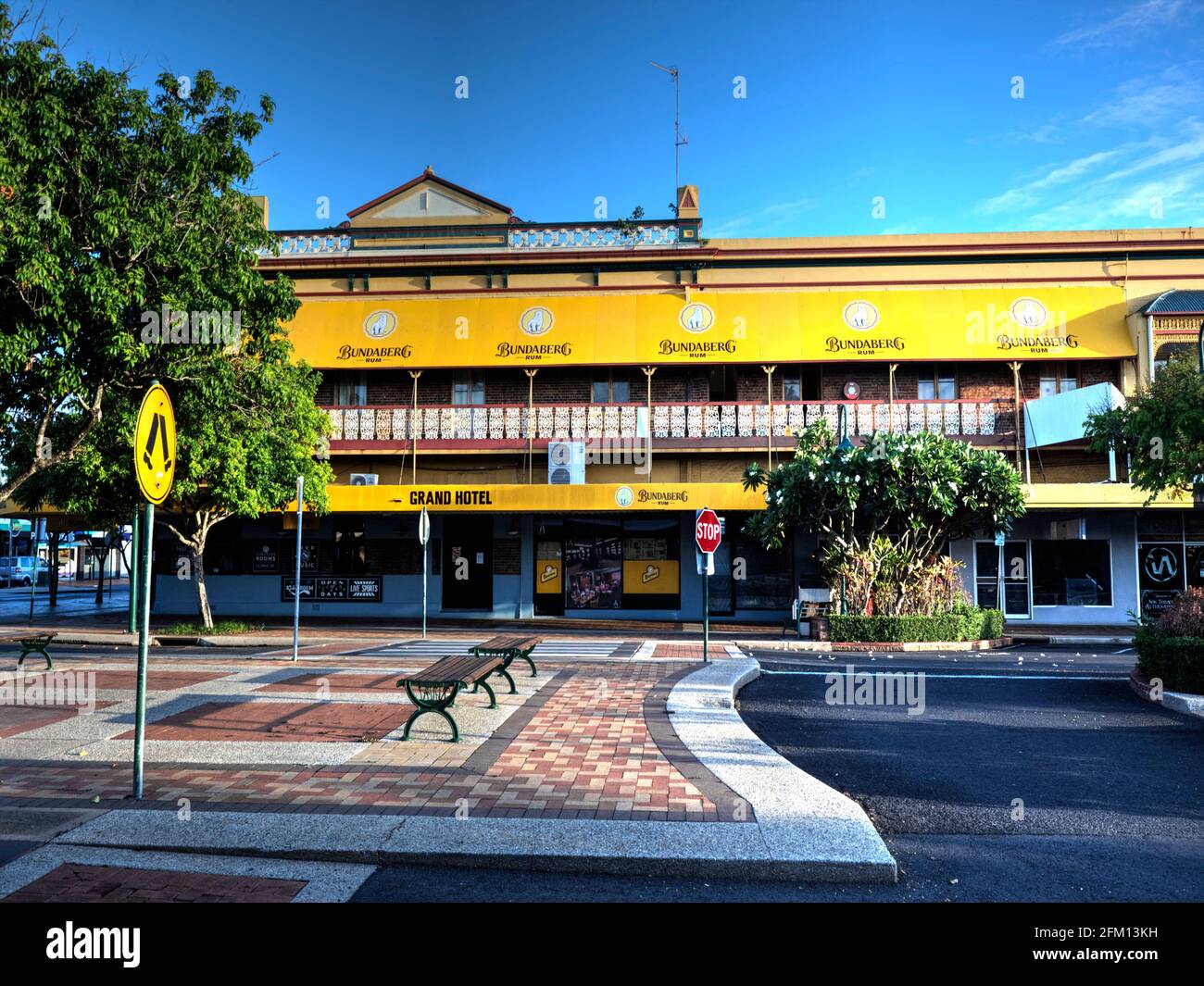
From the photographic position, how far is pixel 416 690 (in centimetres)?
1055

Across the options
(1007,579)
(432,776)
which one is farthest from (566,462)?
(432,776)

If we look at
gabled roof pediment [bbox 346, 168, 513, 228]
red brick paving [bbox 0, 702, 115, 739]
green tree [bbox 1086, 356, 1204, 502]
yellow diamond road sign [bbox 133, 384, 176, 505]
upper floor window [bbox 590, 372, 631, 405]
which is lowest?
red brick paving [bbox 0, 702, 115, 739]

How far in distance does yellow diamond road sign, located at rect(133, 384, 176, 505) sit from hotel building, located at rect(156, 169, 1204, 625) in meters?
15.9

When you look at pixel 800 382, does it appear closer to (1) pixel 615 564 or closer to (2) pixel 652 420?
(2) pixel 652 420

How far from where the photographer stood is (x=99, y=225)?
9602 mm

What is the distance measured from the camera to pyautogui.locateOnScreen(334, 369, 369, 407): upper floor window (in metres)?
25.3

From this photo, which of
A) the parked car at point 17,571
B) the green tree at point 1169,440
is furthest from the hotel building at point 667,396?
the parked car at point 17,571

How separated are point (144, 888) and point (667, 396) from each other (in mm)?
21167

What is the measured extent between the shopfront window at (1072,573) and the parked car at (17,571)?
45.4 meters

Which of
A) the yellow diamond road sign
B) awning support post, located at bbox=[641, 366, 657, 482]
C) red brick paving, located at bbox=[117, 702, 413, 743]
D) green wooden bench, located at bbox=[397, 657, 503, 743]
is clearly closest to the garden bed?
awning support post, located at bbox=[641, 366, 657, 482]

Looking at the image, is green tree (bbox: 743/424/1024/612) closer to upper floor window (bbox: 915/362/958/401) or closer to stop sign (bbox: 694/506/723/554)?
stop sign (bbox: 694/506/723/554)

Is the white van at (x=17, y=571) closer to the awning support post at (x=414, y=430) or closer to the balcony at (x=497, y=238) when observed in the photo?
the balcony at (x=497, y=238)

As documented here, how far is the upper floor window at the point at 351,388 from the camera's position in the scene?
25.3 m

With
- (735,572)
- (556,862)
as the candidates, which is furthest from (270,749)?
(735,572)
